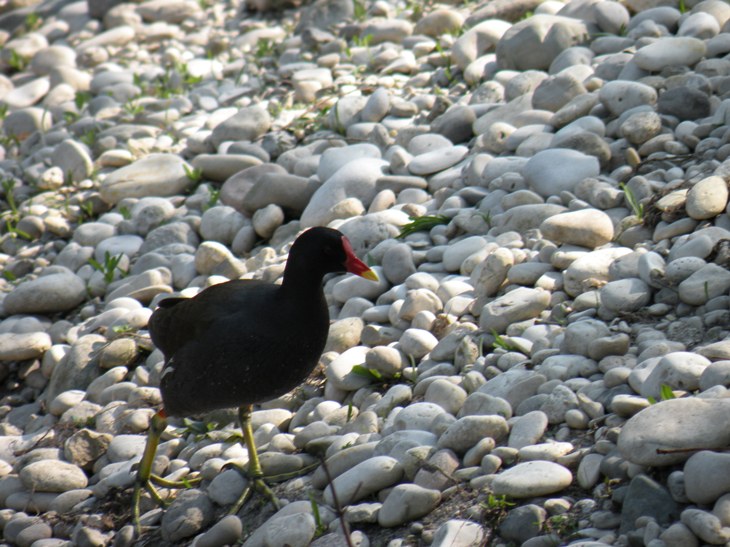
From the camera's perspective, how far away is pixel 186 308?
479cm

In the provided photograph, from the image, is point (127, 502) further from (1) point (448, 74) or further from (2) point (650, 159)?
(1) point (448, 74)

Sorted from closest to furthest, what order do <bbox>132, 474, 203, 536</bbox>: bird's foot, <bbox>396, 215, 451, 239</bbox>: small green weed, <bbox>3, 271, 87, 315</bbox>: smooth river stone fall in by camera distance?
1. <bbox>132, 474, 203, 536</bbox>: bird's foot
2. <bbox>396, 215, 451, 239</bbox>: small green weed
3. <bbox>3, 271, 87, 315</bbox>: smooth river stone

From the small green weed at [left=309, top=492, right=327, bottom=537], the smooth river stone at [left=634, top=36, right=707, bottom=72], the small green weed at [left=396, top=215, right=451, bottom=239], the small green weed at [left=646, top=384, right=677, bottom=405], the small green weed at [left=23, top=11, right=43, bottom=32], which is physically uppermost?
the smooth river stone at [left=634, top=36, right=707, bottom=72]

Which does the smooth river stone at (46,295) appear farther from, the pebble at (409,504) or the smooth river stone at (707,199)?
the smooth river stone at (707,199)

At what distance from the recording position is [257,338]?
4.34m

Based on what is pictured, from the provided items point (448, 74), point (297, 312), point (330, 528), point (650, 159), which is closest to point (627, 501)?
point (330, 528)

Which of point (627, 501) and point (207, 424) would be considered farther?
point (207, 424)

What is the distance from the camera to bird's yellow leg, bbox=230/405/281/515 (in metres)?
4.38

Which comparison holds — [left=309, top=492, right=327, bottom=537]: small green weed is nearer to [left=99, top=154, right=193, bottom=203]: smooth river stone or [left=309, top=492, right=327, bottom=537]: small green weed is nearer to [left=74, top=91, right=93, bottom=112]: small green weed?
[left=99, top=154, right=193, bottom=203]: smooth river stone

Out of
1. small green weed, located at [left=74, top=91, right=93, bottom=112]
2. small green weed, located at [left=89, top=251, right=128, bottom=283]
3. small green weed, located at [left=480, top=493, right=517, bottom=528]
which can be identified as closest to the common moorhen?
small green weed, located at [left=480, top=493, right=517, bottom=528]

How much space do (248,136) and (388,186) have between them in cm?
167

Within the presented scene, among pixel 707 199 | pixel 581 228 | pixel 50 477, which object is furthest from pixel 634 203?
pixel 50 477

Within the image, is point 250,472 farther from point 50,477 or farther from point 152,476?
point 50,477

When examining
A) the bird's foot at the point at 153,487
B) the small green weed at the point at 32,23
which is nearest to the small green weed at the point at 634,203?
the bird's foot at the point at 153,487
